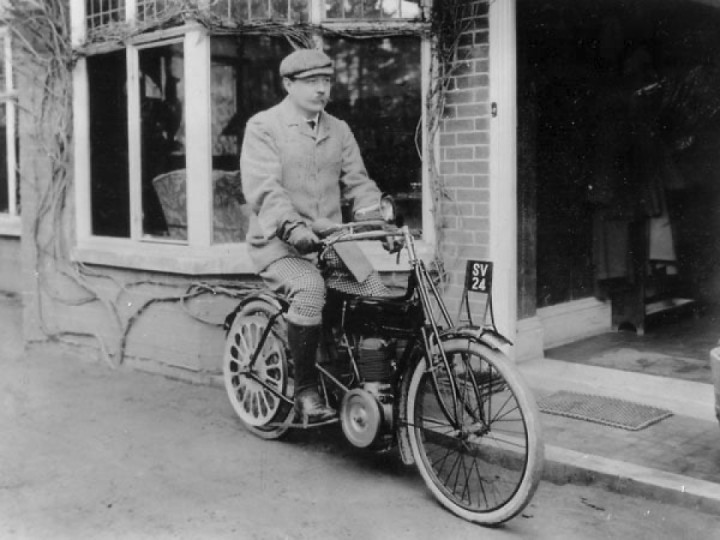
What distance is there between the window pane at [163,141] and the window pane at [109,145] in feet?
0.91

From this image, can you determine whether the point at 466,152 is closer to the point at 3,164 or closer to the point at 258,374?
the point at 258,374

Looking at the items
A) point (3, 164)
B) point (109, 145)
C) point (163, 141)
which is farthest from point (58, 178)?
point (3, 164)

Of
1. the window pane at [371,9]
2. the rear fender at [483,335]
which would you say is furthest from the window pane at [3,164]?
the rear fender at [483,335]

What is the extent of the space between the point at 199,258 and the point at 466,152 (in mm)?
2111

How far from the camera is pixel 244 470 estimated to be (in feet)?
16.0

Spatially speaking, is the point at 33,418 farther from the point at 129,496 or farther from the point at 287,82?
the point at 287,82

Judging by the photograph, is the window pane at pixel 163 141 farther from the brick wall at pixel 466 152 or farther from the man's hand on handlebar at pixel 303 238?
the man's hand on handlebar at pixel 303 238

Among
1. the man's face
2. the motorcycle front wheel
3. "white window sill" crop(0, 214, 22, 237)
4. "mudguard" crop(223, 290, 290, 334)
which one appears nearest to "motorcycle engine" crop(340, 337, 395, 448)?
the motorcycle front wheel

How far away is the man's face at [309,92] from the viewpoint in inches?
198

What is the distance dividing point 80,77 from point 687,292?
603cm

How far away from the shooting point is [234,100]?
6.75 meters

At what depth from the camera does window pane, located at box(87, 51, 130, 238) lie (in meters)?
7.46

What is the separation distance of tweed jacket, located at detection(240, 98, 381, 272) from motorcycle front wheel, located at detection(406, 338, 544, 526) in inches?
47.8

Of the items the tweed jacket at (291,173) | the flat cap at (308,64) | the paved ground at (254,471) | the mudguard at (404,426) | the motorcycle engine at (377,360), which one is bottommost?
the paved ground at (254,471)
